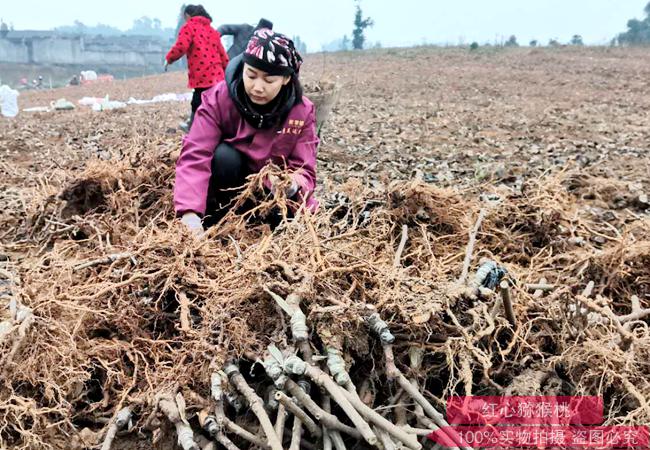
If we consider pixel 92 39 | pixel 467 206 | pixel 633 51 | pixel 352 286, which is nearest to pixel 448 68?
pixel 633 51

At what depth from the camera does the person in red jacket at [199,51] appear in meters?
4.70

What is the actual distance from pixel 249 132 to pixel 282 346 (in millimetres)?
1291

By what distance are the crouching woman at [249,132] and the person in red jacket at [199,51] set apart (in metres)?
2.22

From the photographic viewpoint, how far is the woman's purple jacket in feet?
8.05

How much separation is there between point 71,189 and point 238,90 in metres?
A: 0.94

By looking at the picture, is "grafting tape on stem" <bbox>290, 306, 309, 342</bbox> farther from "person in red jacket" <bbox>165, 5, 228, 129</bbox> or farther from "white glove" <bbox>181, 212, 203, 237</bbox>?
"person in red jacket" <bbox>165, 5, 228, 129</bbox>

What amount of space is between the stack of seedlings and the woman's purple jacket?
1.61ft

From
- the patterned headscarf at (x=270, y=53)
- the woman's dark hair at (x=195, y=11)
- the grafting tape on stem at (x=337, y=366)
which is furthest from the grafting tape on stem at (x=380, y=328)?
the woman's dark hair at (x=195, y=11)

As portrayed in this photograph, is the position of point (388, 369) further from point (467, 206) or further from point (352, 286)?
point (467, 206)

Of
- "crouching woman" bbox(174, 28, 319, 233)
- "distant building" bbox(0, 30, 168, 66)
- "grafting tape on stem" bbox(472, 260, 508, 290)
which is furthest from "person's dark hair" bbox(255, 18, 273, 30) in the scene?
"distant building" bbox(0, 30, 168, 66)

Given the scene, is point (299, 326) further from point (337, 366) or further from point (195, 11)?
point (195, 11)

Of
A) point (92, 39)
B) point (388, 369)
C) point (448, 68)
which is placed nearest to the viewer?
point (388, 369)

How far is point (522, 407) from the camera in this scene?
59.7 inches

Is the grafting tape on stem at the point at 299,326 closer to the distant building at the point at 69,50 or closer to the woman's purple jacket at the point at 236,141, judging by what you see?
Result: the woman's purple jacket at the point at 236,141
